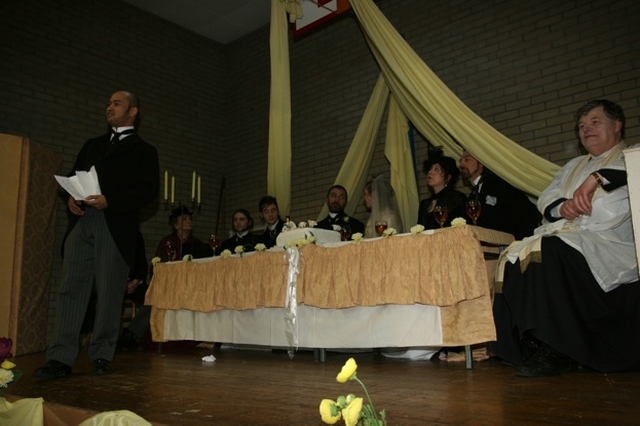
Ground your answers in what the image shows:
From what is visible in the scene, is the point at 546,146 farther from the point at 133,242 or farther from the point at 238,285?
the point at 133,242

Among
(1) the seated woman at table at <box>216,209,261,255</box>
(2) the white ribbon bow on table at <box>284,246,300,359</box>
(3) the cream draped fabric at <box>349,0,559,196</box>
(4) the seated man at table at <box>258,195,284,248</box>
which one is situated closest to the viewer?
(2) the white ribbon bow on table at <box>284,246,300,359</box>

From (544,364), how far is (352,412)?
1.82m

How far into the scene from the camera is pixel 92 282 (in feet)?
9.57

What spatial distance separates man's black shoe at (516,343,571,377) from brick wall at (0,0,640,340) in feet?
7.55

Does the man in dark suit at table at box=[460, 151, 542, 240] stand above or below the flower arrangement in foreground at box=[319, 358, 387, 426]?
above

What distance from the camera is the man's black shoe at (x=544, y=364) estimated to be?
238 cm

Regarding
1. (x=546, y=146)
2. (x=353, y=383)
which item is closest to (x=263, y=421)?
(x=353, y=383)

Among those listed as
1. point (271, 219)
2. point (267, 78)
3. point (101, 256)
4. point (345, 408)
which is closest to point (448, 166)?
point (271, 219)

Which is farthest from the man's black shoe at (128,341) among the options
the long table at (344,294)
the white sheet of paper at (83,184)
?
the white sheet of paper at (83,184)

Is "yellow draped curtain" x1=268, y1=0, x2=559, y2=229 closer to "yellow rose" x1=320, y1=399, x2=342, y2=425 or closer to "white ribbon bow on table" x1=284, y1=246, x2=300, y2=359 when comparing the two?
"white ribbon bow on table" x1=284, y1=246, x2=300, y2=359

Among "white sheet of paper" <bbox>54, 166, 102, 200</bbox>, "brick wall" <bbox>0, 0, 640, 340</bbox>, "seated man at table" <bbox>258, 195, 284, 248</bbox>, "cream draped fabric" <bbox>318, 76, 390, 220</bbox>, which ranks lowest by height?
"white sheet of paper" <bbox>54, 166, 102, 200</bbox>

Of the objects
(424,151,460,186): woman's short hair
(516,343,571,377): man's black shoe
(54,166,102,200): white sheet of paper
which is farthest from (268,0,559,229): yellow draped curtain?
(54,166,102,200): white sheet of paper

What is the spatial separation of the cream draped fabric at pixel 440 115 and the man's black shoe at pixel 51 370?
285 centimetres

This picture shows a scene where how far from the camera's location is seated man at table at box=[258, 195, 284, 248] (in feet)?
16.8
